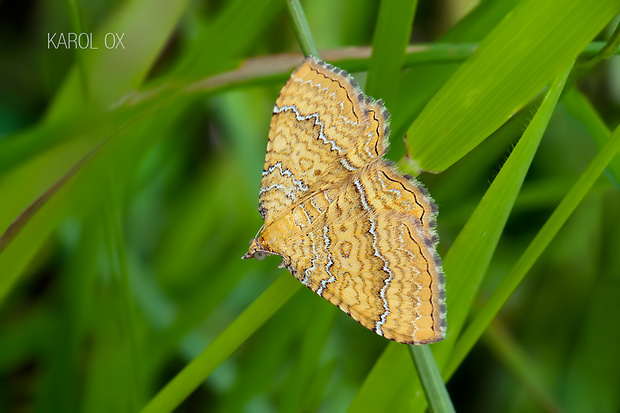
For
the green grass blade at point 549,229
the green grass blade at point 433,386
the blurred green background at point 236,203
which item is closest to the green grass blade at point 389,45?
the blurred green background at point 236,203

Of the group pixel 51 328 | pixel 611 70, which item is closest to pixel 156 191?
pixel 51 328

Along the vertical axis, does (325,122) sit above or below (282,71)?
below

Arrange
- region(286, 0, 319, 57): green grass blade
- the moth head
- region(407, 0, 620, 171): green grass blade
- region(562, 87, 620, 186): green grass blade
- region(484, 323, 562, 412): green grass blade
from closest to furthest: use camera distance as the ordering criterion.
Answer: region(407, 0, 620, 171): green grass blade
region(286, 0, 319, 57): green grass blade
region(562, 87, 620, 186): green grass blade
the moth head
region(484, 323, 562, 412): green grass blade

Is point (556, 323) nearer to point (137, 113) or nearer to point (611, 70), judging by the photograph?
point (611, 70)

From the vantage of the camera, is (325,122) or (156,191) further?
(156,191)

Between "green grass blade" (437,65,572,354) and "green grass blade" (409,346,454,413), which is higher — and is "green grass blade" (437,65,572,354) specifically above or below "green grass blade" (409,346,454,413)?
above

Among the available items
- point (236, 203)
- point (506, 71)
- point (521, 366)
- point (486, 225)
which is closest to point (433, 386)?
point (486, 225)

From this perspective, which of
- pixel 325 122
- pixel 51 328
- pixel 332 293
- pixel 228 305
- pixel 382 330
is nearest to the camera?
pixel 382 330

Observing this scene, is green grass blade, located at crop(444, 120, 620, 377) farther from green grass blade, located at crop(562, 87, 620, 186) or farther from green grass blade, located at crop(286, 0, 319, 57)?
green grass blade, located at crop(286, 0, 319, 57)

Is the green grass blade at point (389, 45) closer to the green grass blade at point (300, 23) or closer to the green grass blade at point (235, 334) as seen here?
the green grass blade at point (300, 23)

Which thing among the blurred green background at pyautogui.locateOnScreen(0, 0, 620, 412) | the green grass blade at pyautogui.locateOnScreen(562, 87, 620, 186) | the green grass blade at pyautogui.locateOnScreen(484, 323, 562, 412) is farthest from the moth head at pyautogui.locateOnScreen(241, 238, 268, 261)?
the green grass blade at pyautogui.locateOnScreen(484, 323, 562, 412)
